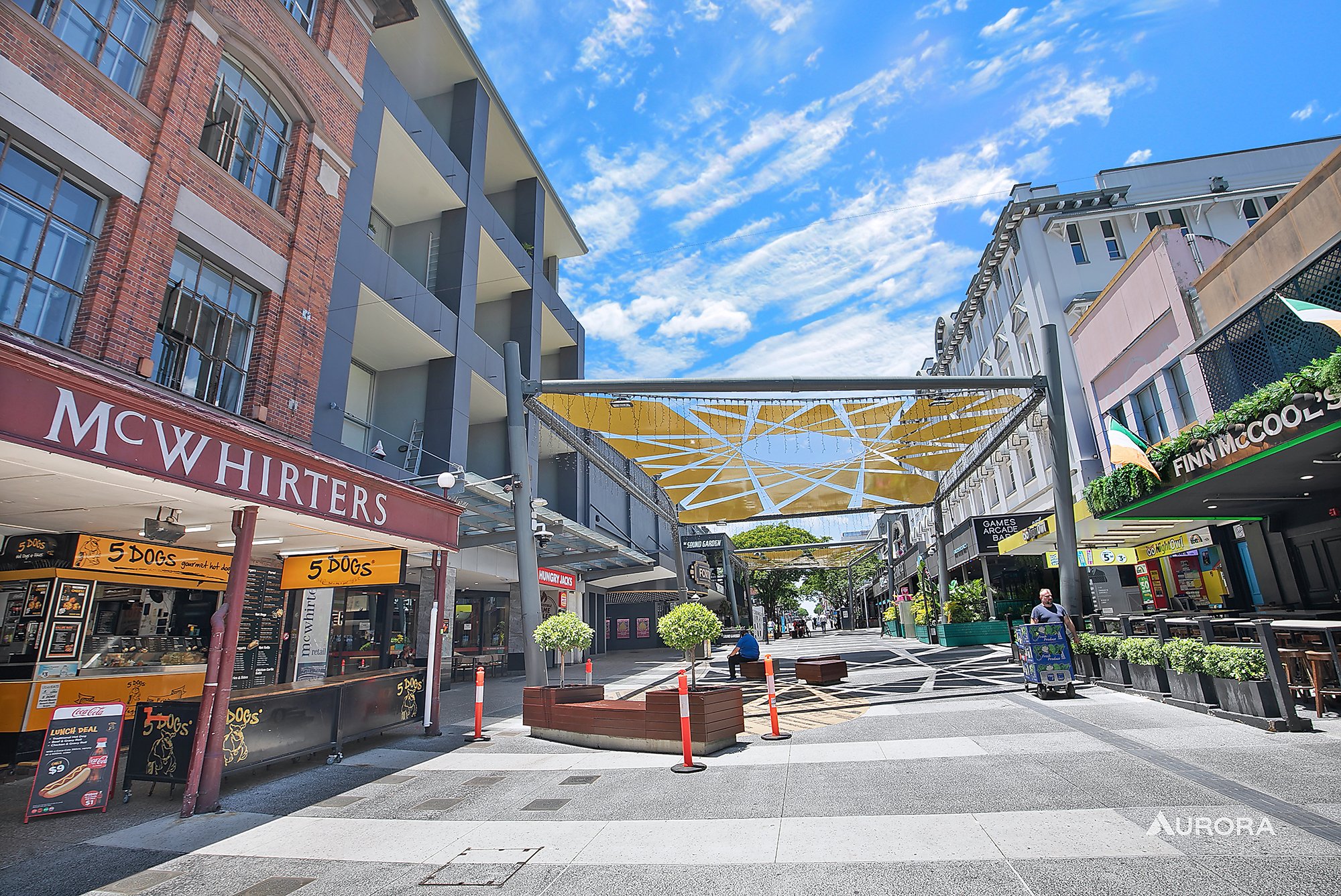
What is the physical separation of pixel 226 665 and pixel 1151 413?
892 inches

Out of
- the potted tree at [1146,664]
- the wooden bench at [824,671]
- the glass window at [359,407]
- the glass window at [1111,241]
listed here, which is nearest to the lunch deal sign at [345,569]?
the glass window at [359,407]

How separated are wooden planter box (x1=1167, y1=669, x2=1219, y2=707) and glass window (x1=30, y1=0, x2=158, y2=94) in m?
19.3

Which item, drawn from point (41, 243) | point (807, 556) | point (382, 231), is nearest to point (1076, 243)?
point (382, 231)

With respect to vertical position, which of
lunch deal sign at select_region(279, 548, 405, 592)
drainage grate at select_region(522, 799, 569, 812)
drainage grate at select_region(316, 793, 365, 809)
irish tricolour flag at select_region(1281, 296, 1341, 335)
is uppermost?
irish tricolour flag at select_region(1281, 296, 1341, 335)

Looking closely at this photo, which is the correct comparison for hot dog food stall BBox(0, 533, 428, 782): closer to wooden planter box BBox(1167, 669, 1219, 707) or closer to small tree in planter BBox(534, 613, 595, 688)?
small tree in planter BBox(534, 613, 595, 688)

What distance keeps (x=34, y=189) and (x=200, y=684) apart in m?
8.83

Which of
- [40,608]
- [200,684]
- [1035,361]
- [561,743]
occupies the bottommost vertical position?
[561,743]

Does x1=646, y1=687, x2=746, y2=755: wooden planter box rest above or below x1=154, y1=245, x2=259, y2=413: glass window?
below

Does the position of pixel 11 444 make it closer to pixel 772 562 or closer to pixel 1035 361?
pixel 1035 361

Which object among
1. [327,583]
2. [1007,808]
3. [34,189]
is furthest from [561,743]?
[34,189]

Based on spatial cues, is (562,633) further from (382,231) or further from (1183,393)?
(1183,393)

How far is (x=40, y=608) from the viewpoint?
9.95 metres

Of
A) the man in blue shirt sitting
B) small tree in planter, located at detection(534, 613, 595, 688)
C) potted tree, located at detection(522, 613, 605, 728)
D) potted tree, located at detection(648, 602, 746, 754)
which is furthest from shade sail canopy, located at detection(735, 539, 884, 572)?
potted tree, located at detection(648, 602, 746, 754)

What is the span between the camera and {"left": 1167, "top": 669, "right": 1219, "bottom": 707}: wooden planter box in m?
9.37
